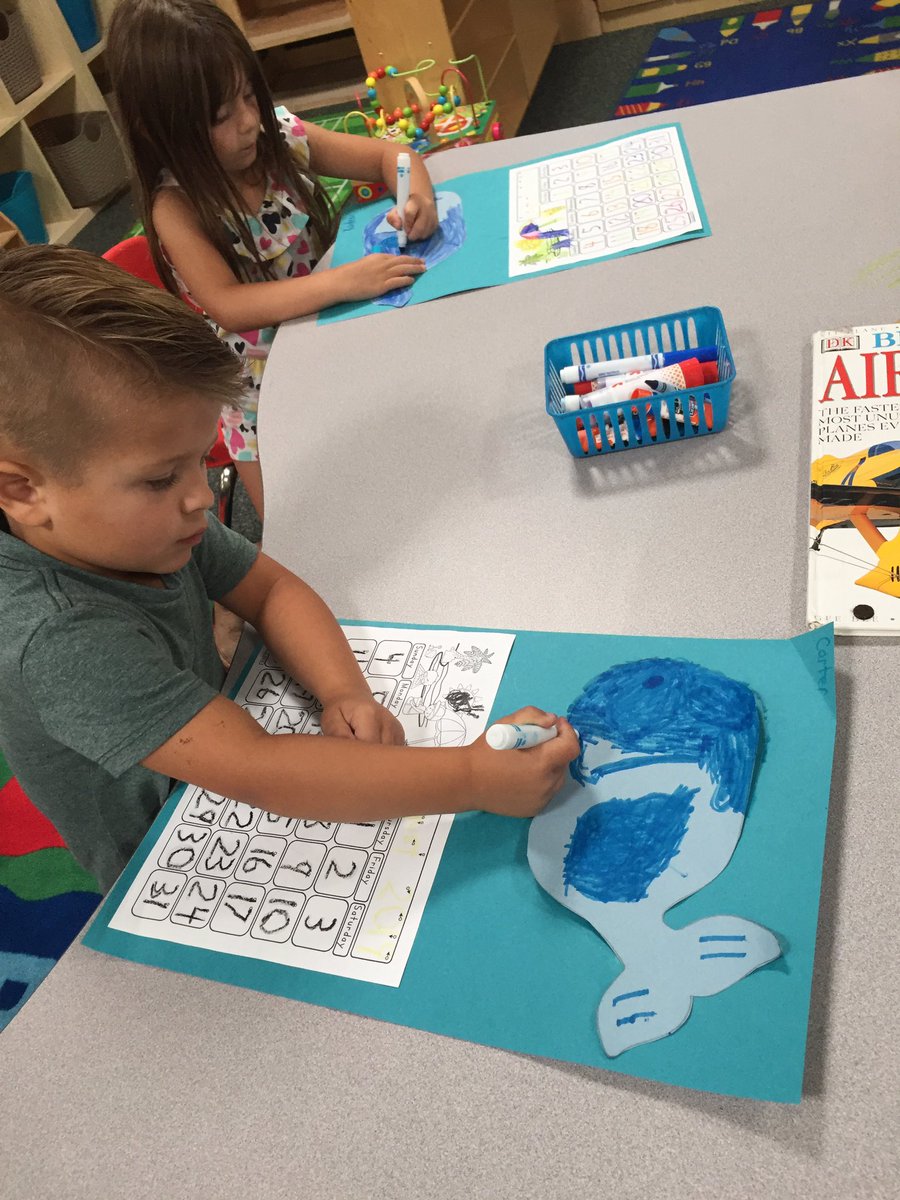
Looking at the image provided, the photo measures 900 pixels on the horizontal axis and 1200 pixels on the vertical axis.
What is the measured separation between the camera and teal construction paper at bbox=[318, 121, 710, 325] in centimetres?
117

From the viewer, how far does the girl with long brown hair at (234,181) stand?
3.95 ft

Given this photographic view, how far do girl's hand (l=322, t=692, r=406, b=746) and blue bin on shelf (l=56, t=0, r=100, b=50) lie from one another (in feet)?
11.5

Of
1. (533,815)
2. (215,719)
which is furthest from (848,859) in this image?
(215,719)

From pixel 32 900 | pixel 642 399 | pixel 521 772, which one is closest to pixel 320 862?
pixel 521 772

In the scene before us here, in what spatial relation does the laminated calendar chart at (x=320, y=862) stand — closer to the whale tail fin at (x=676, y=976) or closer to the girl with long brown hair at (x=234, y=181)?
the whale tail fin at (x=676, y=976)

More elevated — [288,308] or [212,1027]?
[288,308]

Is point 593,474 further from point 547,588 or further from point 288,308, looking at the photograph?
point 288,308

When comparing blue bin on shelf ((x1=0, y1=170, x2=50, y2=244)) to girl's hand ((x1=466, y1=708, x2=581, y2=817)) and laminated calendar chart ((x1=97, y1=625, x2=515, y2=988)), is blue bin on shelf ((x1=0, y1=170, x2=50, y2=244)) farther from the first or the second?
girl's hand ((x1=466, y1=708, x2=581, y2=817))

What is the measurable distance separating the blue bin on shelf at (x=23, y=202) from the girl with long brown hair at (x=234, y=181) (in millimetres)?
1921

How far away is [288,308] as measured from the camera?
125 cm

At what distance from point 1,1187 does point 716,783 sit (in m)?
0.50

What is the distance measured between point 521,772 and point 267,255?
1.07m

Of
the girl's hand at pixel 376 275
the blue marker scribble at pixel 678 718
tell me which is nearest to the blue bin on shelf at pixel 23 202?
the girl's hand at pixel 376 275

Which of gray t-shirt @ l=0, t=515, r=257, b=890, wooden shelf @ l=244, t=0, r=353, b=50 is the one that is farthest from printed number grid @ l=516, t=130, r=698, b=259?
wooden shelf @ l=244, t=0, r=353, b=50
